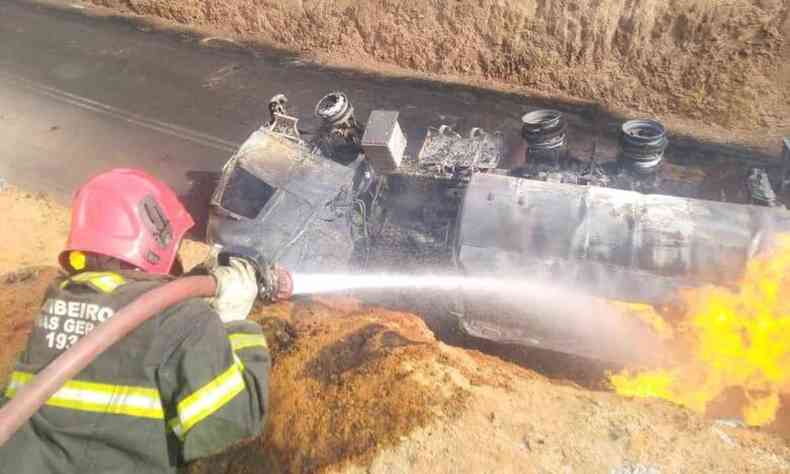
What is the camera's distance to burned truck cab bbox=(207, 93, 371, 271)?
27.7 ft

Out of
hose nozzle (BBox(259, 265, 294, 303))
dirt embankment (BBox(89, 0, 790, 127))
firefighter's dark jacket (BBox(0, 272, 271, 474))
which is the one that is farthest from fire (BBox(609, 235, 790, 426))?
dirt embankment (BBox(89, 0, 790, 127))

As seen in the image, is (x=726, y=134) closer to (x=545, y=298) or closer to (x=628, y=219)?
(x=628, y=219)

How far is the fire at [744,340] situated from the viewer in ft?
21.2

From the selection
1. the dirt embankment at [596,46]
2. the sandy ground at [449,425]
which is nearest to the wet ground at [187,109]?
the dirt embankment at [596,46]

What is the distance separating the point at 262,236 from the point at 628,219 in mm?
5080

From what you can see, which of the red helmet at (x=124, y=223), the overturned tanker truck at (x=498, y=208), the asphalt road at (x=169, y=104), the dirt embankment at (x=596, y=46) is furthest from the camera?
the asphalt road at (x=169, y=104)

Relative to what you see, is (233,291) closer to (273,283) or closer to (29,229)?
(273,283)

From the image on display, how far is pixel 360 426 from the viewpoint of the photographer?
5.31 metres

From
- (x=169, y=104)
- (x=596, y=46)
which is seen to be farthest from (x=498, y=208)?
(x=169, y=104)

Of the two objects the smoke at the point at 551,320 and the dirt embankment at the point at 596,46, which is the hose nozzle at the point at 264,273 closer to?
the smoke at the point at 551,320

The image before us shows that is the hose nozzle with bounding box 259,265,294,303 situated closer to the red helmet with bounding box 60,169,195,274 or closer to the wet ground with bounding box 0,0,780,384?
the red helmet with bounding box 60,169,195,274

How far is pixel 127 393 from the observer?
332 centimetres

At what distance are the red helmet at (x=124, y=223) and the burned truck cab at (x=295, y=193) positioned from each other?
3862mm

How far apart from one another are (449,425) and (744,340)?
3863 millimetres
